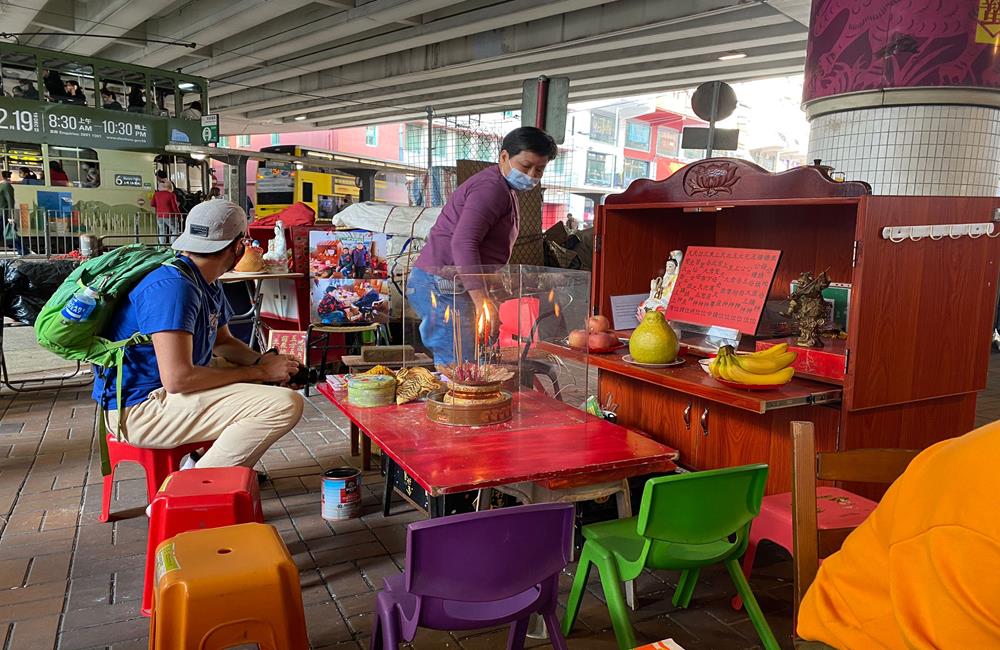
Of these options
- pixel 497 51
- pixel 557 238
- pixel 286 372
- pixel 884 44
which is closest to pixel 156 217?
pixel 497 51

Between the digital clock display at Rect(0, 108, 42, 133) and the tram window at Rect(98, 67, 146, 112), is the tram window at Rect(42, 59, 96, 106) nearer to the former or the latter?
the tram window at Rect(98, 67, 146, 112)

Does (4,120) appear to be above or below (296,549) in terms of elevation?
above

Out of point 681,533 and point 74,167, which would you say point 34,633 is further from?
point 74,167

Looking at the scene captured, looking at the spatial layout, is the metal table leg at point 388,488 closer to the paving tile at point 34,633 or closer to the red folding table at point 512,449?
the red folding table at point 512,449

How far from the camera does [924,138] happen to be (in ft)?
12.8

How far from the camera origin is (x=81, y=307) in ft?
9.43

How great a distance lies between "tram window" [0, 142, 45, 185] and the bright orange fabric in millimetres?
13774

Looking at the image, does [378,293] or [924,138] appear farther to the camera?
[378,293]

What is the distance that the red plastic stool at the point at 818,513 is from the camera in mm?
2348

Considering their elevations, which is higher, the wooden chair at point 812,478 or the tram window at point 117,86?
the tram window at point 117,86

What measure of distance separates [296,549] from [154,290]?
4.31 ft

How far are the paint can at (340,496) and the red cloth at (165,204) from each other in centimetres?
1082

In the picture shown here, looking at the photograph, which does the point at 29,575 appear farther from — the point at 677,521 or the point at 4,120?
the point at 4,120

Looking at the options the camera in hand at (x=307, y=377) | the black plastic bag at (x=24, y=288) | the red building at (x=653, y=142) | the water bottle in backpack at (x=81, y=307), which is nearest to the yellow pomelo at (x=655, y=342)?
the water bottle in backpack at (x=81, y=307)
